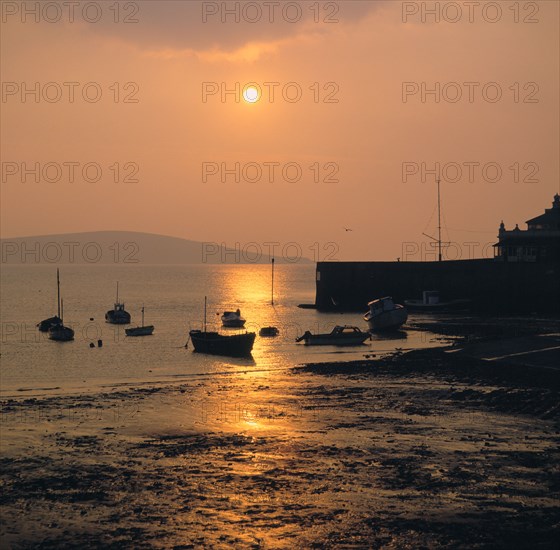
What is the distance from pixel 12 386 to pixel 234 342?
20.7 m

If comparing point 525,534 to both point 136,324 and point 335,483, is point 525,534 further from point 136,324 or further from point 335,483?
point 136,324

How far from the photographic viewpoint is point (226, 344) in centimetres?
7025

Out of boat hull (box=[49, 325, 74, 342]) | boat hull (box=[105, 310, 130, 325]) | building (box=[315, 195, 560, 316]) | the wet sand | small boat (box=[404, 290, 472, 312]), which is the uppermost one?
building (box=[315, 195, 560, 316])

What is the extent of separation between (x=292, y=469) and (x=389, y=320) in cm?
6112

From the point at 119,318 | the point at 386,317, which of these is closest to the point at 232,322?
the point at 119,318

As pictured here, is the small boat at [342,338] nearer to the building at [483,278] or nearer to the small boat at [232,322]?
the building at [483,278]

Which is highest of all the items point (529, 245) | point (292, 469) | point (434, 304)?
point (529, 245)

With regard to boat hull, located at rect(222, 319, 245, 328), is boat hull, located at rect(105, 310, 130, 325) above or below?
above

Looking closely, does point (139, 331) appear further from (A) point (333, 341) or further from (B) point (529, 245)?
(B) point (529, 245)

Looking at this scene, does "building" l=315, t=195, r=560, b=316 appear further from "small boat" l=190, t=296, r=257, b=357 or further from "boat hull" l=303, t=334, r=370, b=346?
"small boat" l=190, t=296, r=257, b=357

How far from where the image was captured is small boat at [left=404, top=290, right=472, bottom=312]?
110m

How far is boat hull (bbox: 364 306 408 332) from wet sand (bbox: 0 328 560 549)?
1686 inches

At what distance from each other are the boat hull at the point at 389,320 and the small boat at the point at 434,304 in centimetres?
2447

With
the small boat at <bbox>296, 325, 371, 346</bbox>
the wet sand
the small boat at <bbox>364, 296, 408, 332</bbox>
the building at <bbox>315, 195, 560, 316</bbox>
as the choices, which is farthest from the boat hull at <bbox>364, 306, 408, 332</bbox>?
the wet sand
